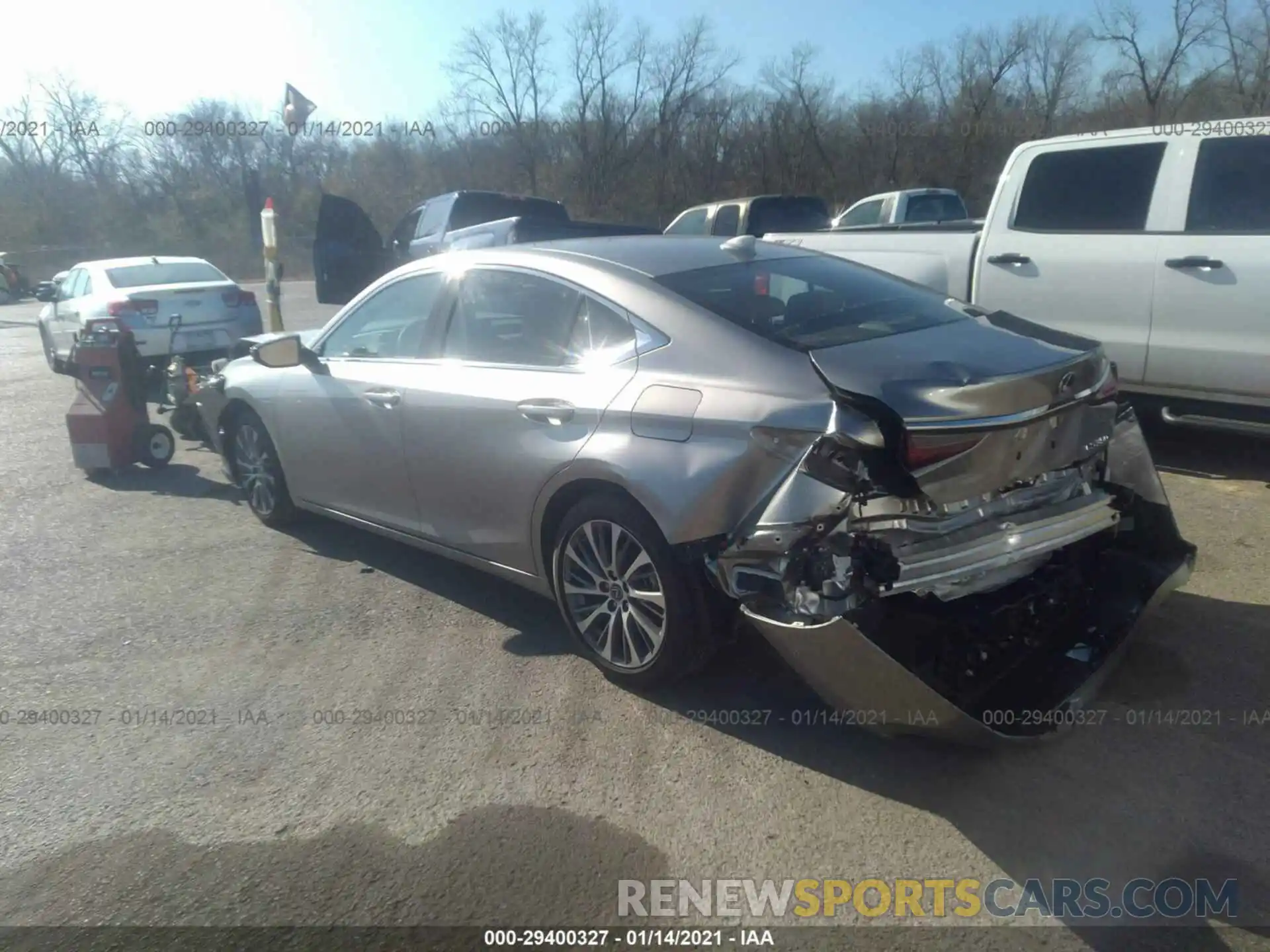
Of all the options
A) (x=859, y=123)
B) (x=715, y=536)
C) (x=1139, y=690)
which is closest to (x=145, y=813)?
(x=715, y=536)

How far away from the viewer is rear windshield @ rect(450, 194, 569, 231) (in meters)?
14.2

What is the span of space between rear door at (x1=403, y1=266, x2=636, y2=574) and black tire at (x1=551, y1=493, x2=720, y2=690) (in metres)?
0.23

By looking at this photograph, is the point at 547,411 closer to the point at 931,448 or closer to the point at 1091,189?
the point at 931,448

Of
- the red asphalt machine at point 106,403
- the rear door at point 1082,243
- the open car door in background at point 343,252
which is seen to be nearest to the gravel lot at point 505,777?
the rear door at point 1082,243

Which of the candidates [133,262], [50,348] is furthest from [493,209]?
[50,348]

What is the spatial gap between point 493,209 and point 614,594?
1178 cm

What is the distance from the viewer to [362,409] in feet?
16.0

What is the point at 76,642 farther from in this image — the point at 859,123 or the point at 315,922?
the point at 859,123

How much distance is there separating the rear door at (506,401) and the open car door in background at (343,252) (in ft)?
38.9

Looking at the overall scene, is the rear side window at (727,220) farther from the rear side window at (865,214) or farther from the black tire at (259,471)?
the black tire at (259,471)

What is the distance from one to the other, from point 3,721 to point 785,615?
316 cm

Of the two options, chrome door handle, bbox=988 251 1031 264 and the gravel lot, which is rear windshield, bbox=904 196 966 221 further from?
the gravel lot

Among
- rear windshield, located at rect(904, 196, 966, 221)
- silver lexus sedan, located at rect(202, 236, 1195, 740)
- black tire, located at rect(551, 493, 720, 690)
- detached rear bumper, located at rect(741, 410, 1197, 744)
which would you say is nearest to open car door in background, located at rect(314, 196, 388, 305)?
rear windshield, located at rect(904, 196, 966, 221)

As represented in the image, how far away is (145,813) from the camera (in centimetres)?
330
